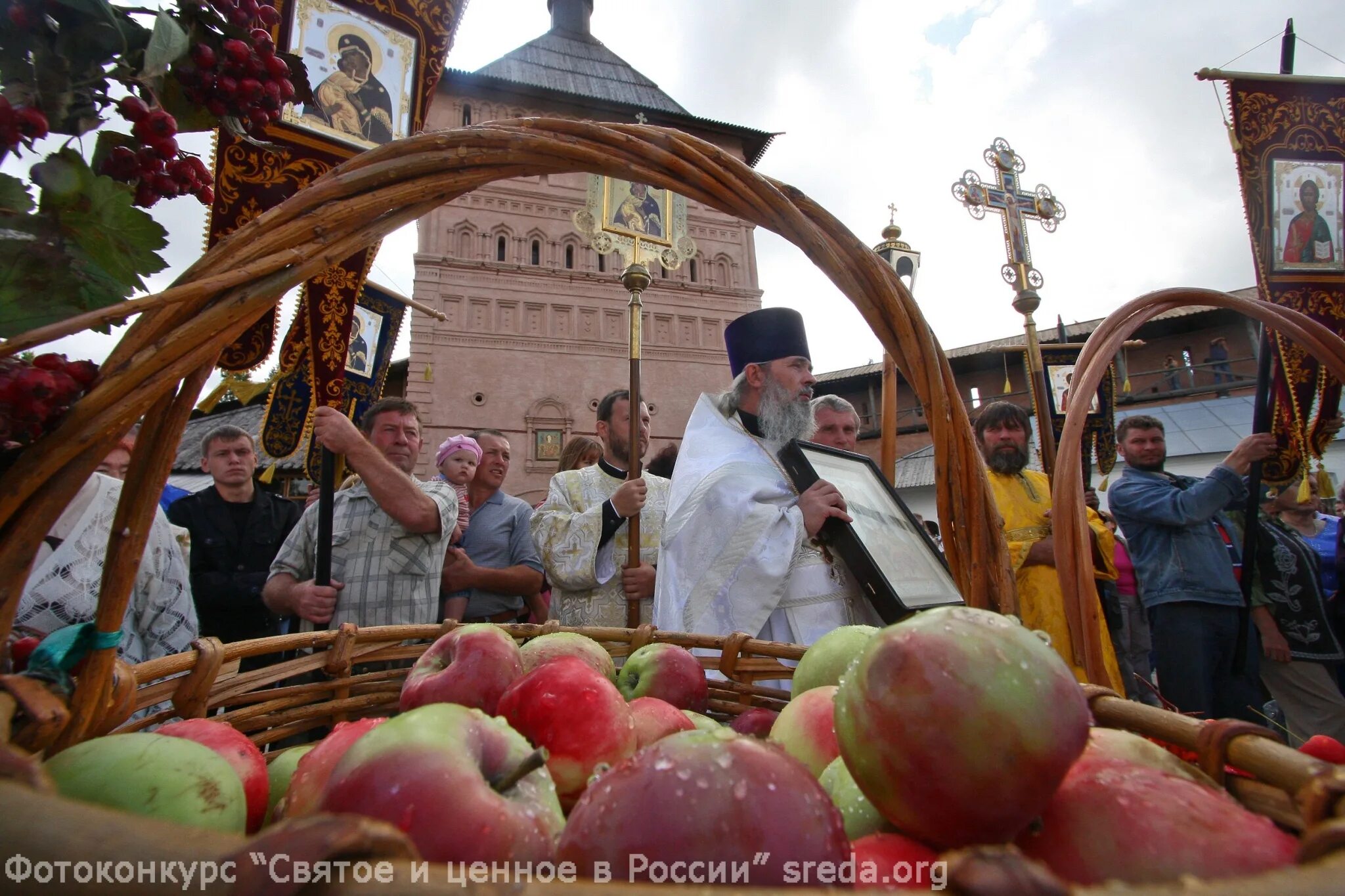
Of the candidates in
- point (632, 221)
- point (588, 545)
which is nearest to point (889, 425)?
point (588, 545)

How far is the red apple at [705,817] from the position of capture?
1.57 feet

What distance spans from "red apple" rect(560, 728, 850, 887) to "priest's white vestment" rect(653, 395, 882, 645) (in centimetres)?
157

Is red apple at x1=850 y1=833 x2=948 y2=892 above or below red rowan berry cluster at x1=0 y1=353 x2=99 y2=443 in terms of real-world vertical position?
below

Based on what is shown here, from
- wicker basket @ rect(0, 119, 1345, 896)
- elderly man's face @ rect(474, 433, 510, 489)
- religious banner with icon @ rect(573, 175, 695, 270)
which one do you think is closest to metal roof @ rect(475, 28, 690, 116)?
religious banner with icon @ rect(573, 175, 695, 270)

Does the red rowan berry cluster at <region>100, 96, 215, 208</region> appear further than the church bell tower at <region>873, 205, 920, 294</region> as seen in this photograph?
No

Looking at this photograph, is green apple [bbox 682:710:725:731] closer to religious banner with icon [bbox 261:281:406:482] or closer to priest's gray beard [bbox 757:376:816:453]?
priest's gray beard [bbox 757:376:816:453]

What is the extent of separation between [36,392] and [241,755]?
0.44 meters

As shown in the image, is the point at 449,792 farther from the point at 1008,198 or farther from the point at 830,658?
the point at 1008,198

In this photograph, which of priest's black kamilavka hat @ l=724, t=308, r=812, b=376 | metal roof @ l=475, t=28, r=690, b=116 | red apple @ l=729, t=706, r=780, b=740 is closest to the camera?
red apple @ l=729, t=706, r=780, b=740


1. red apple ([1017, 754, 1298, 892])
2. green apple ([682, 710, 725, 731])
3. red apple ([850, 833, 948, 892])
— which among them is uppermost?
red apple ([1017, 754, 1298, 892])

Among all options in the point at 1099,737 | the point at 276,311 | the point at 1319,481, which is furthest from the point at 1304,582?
the point at 276,311

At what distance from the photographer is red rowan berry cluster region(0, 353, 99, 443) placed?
0.62 metres

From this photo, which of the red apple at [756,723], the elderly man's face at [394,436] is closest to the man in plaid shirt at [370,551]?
the elderly man's face at [394,436]

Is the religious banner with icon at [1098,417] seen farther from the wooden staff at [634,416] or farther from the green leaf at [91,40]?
the green leaf at [91,40]
